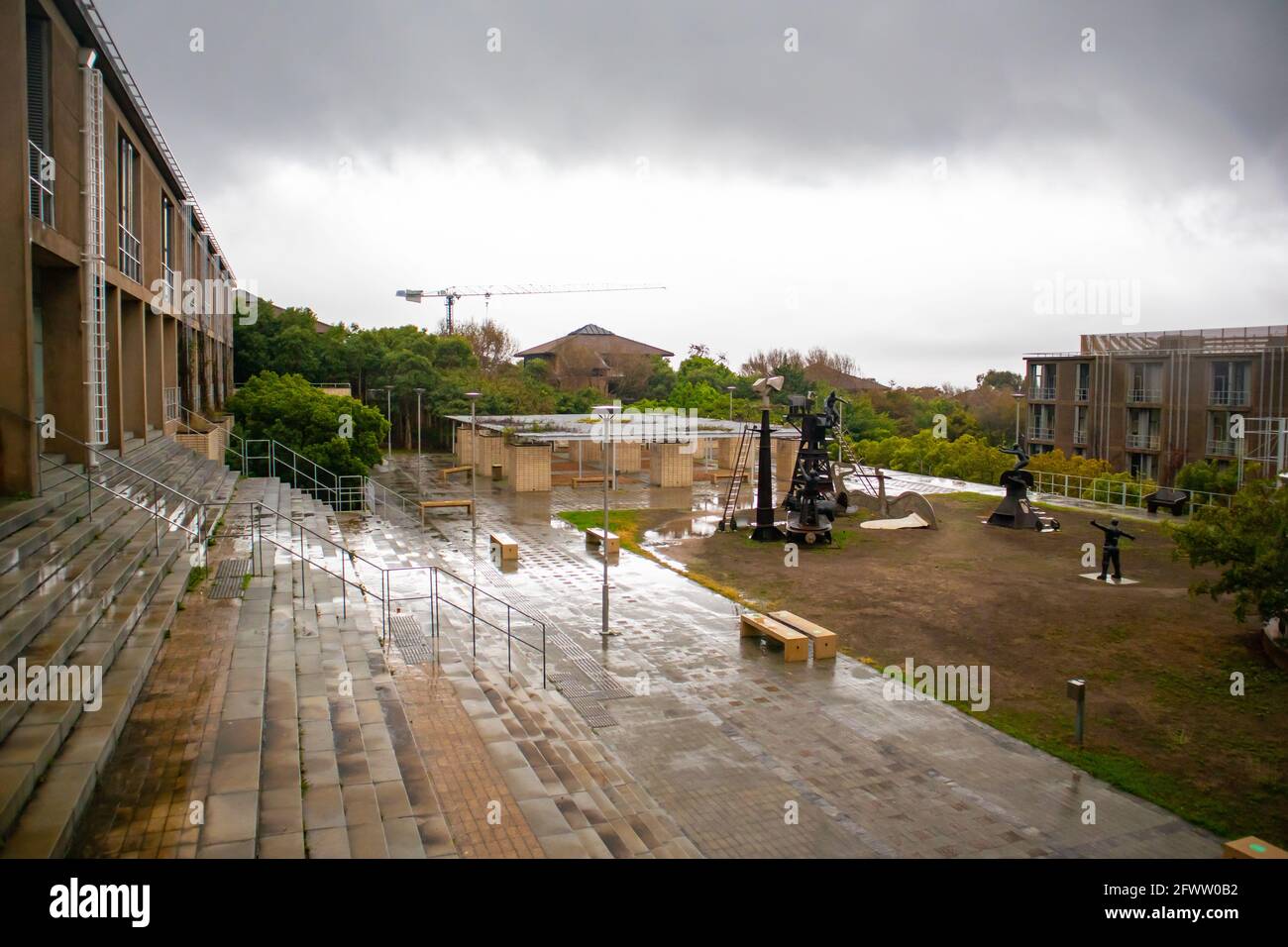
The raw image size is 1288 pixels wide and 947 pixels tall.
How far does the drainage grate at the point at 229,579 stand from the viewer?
13057 millimetres

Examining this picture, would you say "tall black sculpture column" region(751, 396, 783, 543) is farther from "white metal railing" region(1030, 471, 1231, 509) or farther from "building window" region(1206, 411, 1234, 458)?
"building window" region(1206, 411, 1234, 458)

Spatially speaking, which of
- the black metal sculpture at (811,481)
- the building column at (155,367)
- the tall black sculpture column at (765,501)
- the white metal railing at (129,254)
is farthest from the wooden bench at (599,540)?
the white metal railing at (129,254)

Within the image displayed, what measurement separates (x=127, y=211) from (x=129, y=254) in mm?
1214

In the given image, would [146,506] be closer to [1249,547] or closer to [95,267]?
[95,267]

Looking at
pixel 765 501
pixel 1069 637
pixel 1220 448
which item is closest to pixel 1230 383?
pixel 1220 448

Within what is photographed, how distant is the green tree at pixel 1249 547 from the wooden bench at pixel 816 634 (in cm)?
618

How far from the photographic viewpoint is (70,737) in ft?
23.5

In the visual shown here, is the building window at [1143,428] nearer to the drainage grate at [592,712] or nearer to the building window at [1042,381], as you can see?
the building window at [1042,381]

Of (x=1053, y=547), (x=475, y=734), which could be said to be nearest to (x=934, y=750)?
(x=475, y=734)

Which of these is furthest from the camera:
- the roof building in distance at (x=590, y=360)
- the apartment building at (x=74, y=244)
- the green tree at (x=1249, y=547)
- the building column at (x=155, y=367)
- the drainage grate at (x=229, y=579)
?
the roof building in distance at (x=590, y=360)

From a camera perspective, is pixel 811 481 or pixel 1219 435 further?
pixel 1219 435

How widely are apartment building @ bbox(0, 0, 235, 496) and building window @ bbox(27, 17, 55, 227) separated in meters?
0.02

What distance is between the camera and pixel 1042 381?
157 feet

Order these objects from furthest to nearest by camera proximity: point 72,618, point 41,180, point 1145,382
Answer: point 1145,382 < point 41,180 < point 72,618
